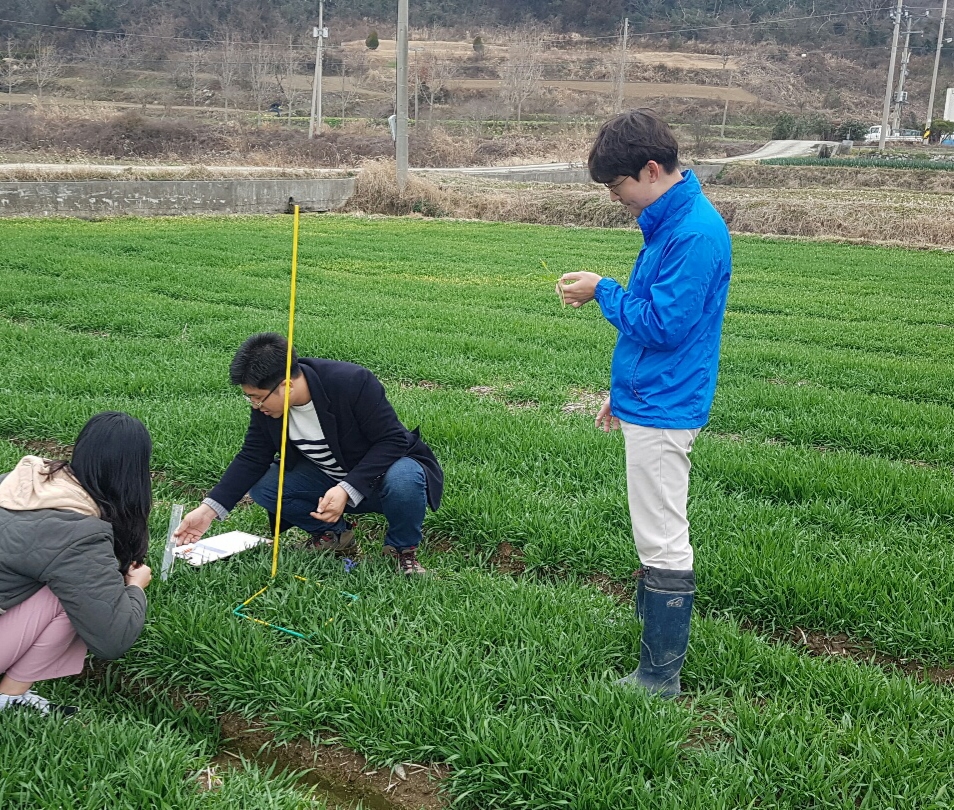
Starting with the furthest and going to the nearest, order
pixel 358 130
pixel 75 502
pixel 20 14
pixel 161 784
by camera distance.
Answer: pixel 20 14 < pixel 358 130 < pixel 75 502 < pixel 161 784

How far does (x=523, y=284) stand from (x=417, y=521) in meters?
10.2

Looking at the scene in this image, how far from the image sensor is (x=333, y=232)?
2066 cm

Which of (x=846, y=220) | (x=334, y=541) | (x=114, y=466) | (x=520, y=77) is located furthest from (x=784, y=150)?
(x=114, y=466)

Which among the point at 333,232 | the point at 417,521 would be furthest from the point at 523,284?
the point at 417,521

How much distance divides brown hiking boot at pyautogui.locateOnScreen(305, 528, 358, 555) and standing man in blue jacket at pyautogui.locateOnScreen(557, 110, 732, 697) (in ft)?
5.42

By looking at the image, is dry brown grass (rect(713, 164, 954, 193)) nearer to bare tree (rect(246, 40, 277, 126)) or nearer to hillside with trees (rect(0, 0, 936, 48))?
bare tree (rect(246, 40, 277, 126))

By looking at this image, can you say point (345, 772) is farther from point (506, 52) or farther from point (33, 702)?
point (506, 52)

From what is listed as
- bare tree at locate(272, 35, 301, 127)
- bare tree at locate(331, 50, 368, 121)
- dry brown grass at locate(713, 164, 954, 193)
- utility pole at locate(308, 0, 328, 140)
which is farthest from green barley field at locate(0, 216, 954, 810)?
bare tree at locate(331, 50, 368, 121)

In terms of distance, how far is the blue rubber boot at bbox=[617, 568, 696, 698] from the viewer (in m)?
3.11

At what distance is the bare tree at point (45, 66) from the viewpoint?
186 ft

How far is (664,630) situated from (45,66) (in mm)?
65967

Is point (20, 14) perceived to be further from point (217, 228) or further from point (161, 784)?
point (161, 784)

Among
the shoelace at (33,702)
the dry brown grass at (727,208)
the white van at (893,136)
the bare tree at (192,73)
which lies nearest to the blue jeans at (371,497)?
the shoelace at (33,702)

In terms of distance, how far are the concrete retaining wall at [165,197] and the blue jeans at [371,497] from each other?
1965 centimetres
